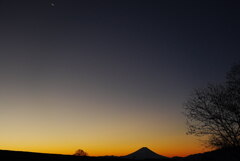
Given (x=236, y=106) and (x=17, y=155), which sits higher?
(x=236, y=106)

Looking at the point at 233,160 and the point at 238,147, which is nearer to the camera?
the point at 238,147

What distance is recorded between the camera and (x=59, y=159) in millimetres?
10047

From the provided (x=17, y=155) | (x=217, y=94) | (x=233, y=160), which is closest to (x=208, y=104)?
(x=217, y=94)

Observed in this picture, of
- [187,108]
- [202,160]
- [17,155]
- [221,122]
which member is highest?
[187,108]

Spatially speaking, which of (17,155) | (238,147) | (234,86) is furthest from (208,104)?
(17,155)

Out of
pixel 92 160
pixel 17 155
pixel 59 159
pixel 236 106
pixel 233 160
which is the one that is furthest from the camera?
pixel 233 160

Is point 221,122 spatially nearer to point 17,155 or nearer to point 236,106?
point 236,106

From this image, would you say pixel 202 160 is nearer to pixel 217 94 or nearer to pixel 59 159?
pixel 217 94

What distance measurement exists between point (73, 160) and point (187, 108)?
16144 mm

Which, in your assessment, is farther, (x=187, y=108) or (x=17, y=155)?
(x=187, y=108)

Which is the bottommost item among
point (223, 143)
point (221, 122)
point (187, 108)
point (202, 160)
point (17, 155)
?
point (17, 155)

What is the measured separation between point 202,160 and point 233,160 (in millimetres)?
3427

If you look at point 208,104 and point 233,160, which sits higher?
point 208,104

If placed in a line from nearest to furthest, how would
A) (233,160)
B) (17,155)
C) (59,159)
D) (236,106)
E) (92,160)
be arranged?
(17,155), (59,159), (92,160), (236,106), (233,160)
